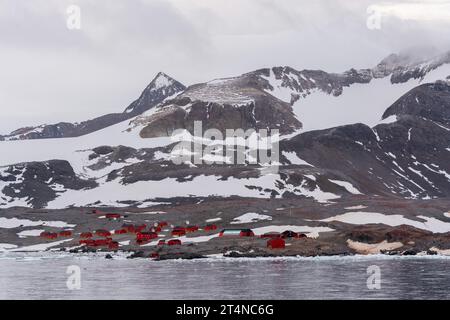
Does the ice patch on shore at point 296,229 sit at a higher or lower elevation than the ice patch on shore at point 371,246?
higher

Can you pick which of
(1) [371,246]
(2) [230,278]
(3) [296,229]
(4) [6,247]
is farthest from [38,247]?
(2) [230,278]

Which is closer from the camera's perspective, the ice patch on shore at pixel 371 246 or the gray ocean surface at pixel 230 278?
the gray ocean surface at pixel 230 278

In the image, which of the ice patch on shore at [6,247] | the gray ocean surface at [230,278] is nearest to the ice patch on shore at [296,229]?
the gray ocean surface at [230,278]

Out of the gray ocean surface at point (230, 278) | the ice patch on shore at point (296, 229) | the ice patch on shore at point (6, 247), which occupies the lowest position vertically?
the gray ocean surface at point (230, 278)

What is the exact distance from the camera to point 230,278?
110 m

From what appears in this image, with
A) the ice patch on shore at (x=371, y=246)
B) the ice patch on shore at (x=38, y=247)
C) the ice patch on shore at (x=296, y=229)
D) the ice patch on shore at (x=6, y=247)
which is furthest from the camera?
the ice patch on shore at (x=6, y=247)

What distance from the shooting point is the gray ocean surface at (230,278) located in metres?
92.6

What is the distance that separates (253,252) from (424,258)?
29122 millimetres

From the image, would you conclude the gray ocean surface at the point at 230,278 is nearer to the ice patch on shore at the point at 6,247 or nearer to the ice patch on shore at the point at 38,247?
the ice patch on shore at the point at 38,247

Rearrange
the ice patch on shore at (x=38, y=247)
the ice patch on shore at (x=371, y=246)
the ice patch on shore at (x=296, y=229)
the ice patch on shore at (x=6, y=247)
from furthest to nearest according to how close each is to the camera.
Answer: the ice patch on shore at (x=6, y=247), the ice patch on shore at (x=38, y=247), the ice patch on shore at (x=296, y=229), the ice patch on shore at (x=371, y=246)

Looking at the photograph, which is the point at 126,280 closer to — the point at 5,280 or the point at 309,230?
the point at 5,280

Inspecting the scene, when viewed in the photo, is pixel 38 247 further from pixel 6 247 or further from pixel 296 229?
pixel 296 229

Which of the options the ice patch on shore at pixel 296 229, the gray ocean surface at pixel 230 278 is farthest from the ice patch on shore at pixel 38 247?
the ice patch on shore at pixel 296 229
